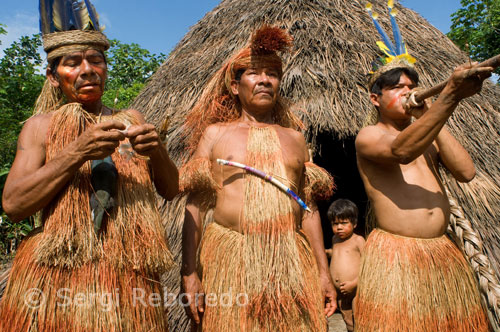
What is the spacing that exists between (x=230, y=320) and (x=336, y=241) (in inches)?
84.1

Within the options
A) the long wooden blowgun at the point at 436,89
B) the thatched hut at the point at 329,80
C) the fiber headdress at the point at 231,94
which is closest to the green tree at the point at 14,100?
the thatched hut at the point at 329,80

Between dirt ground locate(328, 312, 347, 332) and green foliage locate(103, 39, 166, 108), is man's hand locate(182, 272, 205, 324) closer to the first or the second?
dirt ground locate(328, 312, 347, 332)

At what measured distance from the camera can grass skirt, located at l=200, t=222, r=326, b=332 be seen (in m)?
1.76

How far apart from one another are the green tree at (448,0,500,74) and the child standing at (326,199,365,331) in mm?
6443

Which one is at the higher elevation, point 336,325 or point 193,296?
point 193,296

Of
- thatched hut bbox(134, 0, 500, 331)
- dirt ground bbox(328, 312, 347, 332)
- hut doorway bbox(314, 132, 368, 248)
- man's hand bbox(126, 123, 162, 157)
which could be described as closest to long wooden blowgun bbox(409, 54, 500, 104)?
man's hand bbox(126, 123, 162, 157)

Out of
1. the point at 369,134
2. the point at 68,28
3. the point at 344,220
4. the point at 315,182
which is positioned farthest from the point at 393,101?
the point at 344,220

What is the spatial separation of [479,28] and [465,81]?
9113 mm

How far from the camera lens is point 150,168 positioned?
71.0 inches

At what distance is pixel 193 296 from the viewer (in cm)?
187

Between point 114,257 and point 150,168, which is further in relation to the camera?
point 150,168

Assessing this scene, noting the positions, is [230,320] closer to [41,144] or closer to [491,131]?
[41,144]

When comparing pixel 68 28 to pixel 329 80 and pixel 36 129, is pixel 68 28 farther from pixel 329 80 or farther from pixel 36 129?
pixel 329 80

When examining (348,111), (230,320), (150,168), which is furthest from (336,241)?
(150,168)
